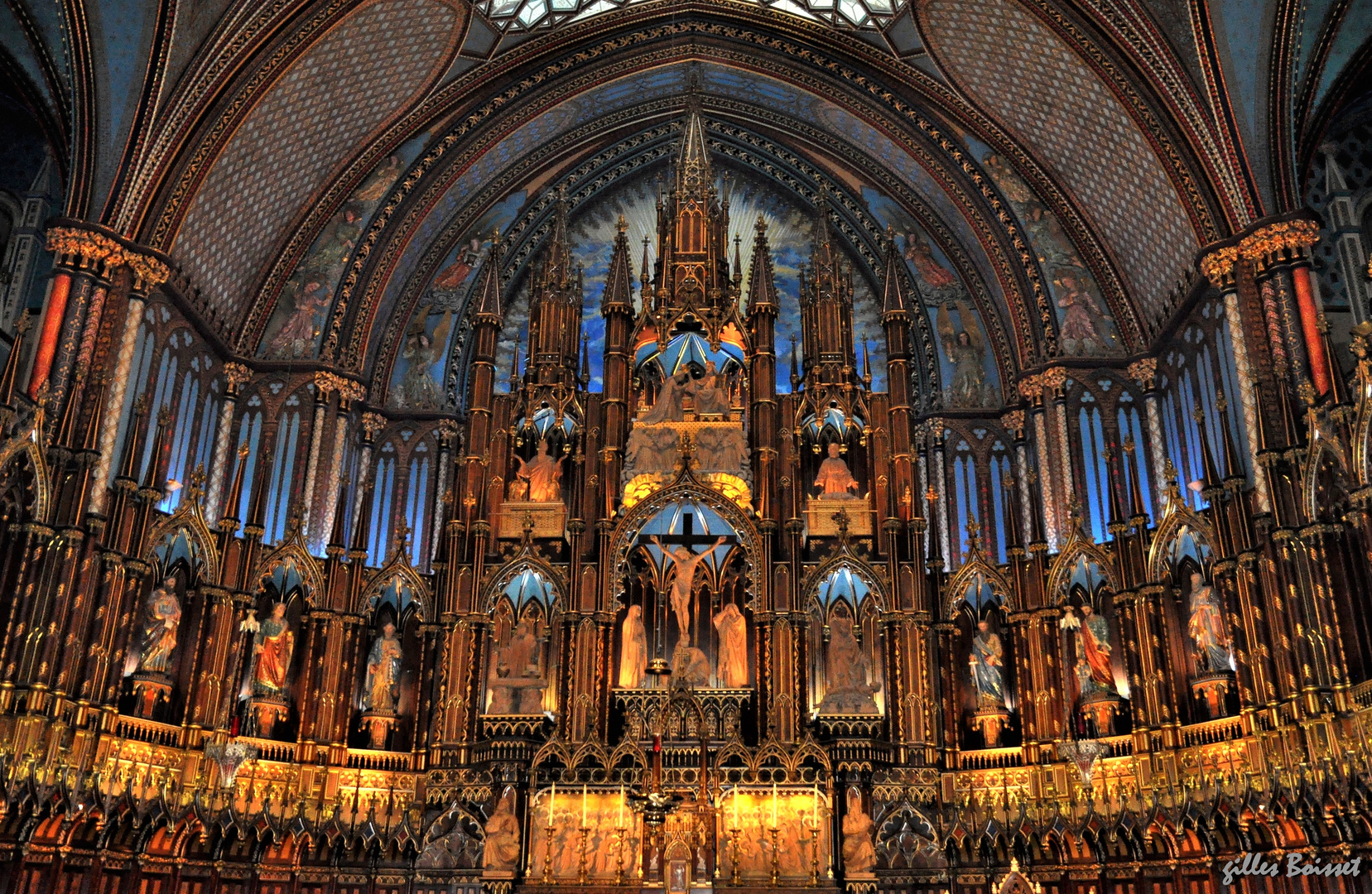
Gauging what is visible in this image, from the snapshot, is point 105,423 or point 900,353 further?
point 900,353

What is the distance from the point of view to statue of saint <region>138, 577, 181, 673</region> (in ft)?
75.9

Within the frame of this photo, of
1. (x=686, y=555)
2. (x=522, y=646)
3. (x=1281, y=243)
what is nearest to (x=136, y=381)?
(x=522, y=646)

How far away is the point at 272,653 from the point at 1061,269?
20.5 metres

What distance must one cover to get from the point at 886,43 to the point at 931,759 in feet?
59.0

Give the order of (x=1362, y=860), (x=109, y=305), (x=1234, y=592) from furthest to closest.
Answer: (x=109, y=305) < (x=1234, y=592) < (x=1362, y=860)

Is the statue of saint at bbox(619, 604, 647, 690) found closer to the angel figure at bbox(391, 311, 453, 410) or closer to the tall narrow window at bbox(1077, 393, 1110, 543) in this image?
the angel figure at bbox(391, 311, 453, 410)

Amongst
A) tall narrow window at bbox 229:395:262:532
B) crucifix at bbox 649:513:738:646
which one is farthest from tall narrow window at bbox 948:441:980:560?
tall narrow window at bbox 229:395:262:532

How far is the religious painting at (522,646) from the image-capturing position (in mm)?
25500

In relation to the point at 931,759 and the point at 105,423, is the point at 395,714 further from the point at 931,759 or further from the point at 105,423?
the point at 931,759

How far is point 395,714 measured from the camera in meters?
26.1

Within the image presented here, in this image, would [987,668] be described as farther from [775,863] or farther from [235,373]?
[235,373]

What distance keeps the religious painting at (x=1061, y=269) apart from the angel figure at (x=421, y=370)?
1487cm

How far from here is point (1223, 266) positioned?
74.7ft

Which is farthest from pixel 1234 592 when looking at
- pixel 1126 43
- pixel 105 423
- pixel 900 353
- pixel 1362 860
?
pixel 105 423
